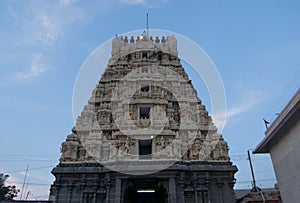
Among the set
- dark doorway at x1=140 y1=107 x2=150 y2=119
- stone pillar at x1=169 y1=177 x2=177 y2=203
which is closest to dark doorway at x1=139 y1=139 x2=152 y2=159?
dark doorway at x1=140 y1=107 x2=150 y2=119

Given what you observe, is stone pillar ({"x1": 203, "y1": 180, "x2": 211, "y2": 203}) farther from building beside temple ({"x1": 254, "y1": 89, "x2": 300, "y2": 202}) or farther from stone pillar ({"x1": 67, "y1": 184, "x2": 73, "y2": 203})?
stone pillar ({"x1": 67, "y1": 184, "x2": 73, "y2": 203})

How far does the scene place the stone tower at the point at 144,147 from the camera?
2056 cm

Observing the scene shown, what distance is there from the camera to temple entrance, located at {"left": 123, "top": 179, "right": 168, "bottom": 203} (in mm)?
21797

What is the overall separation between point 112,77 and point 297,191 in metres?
22.2

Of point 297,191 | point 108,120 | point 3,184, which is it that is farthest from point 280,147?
point 3,184

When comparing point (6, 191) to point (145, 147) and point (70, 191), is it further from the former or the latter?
point (145, 147)

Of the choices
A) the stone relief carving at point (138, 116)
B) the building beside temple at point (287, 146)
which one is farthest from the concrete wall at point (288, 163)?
the stone relief carving at point (138, 116)

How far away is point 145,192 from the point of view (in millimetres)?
25766

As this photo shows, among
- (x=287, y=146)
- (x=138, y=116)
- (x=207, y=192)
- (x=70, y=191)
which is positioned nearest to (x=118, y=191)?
(x=70, y=191)

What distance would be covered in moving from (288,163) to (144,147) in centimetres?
1504

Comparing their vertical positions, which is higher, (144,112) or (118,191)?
(144,112)

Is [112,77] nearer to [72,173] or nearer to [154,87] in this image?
[154,87]

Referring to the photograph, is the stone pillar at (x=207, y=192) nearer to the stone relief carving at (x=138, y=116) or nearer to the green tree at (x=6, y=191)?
the stone relief carving at (x=138, y=116)

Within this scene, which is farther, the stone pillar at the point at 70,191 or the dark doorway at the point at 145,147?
the dark doorway at the point at 145,147
